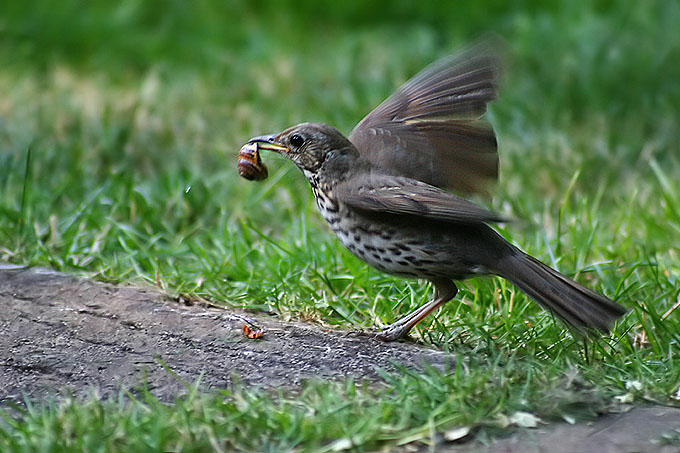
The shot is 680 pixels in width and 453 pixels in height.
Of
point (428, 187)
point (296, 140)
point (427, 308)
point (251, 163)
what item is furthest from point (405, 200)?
point (251, 163)

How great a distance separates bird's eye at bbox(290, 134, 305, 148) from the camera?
169 inches

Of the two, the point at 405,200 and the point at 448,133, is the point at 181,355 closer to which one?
the point at 405,200

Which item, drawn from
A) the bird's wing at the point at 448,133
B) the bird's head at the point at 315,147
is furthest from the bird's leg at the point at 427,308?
the bird's head at the point at 315,147

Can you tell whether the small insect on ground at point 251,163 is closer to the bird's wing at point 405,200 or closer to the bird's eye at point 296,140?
the bird's eye at point 296,140

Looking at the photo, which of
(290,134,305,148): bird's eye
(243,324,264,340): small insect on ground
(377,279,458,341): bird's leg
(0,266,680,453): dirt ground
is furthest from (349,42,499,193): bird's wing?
(243,324,264,340): small insect on ground

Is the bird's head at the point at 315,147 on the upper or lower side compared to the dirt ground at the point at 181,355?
upper

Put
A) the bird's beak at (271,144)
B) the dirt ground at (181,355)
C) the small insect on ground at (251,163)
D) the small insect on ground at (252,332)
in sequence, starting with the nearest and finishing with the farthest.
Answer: the dirt ground at (181,355)
the small insect on ground at (252,332)
the bird's beak at (271,144)
the small insect on ground at (251,163)

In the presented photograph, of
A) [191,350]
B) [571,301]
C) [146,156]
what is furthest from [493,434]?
[146,156]

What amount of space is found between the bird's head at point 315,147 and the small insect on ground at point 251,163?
0.74 ft

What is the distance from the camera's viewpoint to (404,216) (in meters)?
3.99

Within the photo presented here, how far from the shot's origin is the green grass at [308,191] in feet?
11.2

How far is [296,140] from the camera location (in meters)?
4.31

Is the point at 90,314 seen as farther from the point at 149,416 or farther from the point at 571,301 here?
the point at 571,301

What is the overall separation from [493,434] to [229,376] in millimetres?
1028
